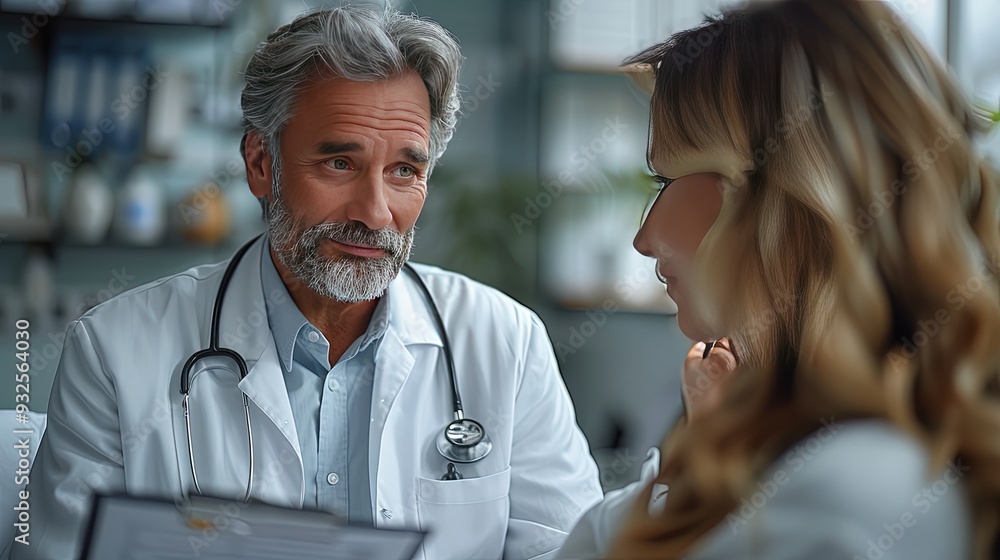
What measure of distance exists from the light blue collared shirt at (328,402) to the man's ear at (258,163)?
182 mm

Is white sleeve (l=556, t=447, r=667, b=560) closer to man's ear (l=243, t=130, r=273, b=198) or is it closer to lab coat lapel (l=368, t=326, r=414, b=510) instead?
lab coat lapel (l=368, t=326, r=414, b=510)

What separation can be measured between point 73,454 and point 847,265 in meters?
1.11

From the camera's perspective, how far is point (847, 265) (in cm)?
72

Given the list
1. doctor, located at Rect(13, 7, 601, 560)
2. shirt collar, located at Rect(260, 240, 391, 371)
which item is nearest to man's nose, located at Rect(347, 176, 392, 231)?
doctor, located at Rect(13, 7, 601, 560)

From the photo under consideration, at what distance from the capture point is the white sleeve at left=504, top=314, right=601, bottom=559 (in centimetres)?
142

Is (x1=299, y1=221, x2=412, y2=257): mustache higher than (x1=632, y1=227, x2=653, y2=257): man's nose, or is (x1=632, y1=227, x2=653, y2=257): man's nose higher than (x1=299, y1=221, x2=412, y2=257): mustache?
(x1=632, y1=227, x2=653, y2=257): man's nose

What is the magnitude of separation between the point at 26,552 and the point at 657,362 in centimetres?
200

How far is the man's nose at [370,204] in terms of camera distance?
4.62 ft

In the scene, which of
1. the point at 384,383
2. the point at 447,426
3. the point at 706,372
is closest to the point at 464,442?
the point at 447,426

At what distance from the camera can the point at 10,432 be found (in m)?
1.43

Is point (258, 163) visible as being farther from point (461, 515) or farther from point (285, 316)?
point (461, 515)

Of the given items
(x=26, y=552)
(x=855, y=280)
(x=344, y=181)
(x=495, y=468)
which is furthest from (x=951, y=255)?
(x=26, y=552)

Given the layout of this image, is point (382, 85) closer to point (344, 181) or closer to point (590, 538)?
point (344, 181)

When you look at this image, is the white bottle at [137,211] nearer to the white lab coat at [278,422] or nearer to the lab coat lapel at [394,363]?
the white lab coat at [278,422]
